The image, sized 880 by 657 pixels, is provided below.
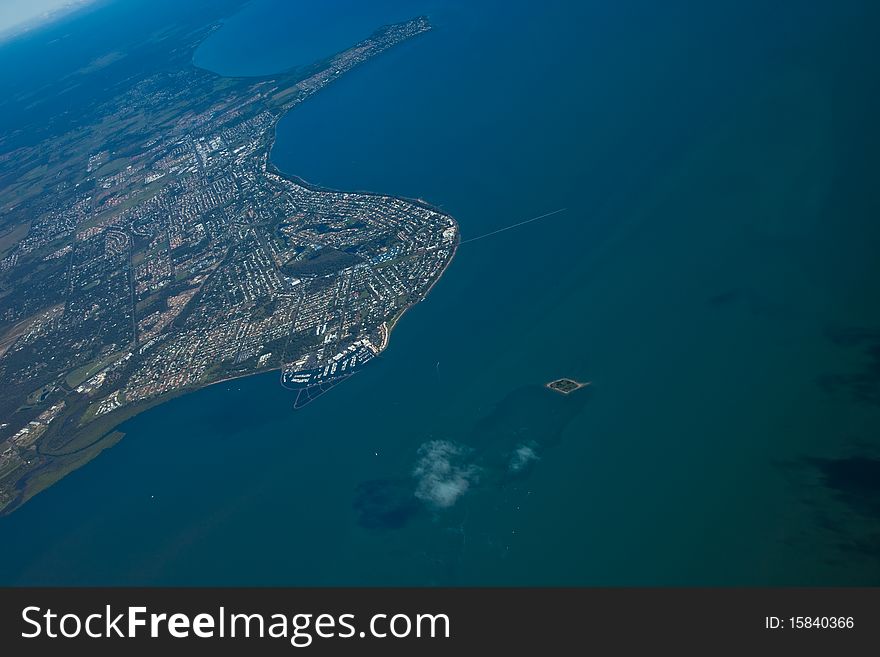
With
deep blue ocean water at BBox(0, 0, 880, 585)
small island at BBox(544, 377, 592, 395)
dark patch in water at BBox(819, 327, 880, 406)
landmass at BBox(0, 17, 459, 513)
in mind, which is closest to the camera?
deep blue ocean water at BBox(0, 0, 880, 585)

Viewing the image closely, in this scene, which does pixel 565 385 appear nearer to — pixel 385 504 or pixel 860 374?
pixel 385 504

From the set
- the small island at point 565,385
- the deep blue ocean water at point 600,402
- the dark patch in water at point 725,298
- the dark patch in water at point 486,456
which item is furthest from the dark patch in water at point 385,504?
the dark patch in water at point 725,298

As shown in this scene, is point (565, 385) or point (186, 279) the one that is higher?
point (186, 279)

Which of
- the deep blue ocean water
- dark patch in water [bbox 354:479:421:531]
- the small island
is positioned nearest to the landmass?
the deep blue ocean water

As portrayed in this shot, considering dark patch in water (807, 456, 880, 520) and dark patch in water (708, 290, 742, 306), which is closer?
dark patch in water (807, 456, 880, 520)

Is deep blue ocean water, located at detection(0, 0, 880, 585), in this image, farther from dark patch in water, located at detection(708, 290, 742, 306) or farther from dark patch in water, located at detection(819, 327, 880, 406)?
dark patch in water, located at detection(708, 290, 742, 306)

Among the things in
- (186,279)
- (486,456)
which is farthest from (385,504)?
(186,279)

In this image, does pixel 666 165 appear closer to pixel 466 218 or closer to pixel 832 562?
pixel 466 218
